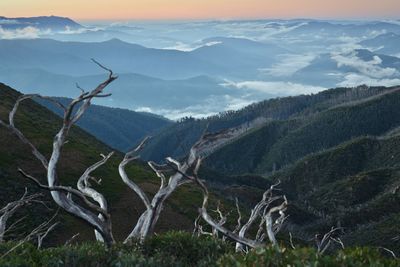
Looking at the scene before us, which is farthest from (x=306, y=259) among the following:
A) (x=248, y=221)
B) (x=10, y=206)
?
(x=10, y=206)

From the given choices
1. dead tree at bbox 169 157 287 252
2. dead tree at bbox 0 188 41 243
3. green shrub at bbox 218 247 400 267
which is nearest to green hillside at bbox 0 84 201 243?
dead tree at bbox 0 188 41 243

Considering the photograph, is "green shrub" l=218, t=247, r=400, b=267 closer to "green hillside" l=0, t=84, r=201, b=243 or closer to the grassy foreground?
the grassy foreground

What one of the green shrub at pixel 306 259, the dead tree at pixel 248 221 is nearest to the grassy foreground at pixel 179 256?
the green shrub at pixel 306 259

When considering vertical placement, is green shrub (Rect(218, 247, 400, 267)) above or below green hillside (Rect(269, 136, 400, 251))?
above

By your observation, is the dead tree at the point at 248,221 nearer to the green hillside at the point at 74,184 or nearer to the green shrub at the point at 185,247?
the green shrub at the point at 185,247

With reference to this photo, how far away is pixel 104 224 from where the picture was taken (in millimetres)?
13305

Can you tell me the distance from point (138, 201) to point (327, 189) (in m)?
115

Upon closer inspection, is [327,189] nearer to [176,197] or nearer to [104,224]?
[176,197]

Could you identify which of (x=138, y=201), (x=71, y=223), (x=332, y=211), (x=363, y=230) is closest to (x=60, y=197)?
(x=71, y=223)

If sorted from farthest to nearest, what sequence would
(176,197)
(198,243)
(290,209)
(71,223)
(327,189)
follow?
(327,189) < (290,209) < (176,197) < (71,223) < (198,243)

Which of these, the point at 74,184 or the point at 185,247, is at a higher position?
the point at 185,247

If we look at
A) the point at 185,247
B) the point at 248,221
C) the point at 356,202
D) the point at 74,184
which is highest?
the point at 185,247

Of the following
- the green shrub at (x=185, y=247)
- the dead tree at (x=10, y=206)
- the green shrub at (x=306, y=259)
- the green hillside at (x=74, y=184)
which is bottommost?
the green hillside at (x=74, y=184)

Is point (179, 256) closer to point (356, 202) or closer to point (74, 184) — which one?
point (74, 184)
